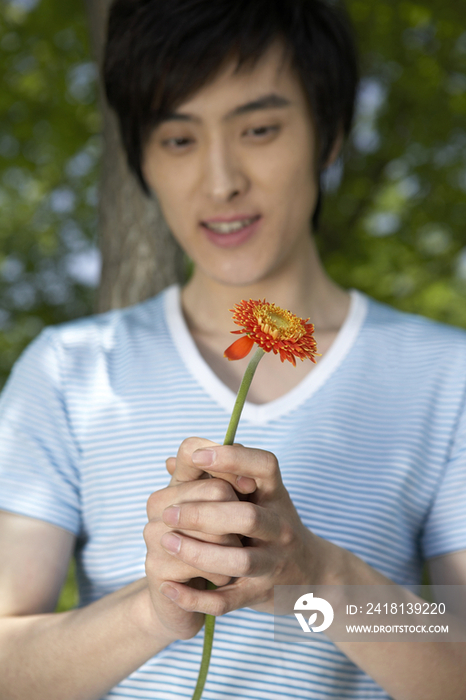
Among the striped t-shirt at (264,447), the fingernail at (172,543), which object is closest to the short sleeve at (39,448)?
the striped t-shirt at (264,447)

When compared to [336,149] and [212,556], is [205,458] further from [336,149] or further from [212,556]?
[336,149]

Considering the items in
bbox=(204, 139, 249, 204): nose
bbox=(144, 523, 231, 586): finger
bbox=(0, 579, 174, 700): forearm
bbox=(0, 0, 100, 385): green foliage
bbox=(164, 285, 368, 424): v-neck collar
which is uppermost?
bbox=(0, 0, 100, 385): green foliage

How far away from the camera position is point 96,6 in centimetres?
255

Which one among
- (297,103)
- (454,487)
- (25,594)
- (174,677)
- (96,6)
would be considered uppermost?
(96,6)

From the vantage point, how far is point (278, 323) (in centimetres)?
76

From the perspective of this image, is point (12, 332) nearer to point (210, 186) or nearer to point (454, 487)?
point (210, 186)

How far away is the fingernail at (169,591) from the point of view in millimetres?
945

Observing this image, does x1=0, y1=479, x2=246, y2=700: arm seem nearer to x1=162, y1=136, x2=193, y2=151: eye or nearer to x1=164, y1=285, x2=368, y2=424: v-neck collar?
x1=164, y1=285, x2=368, y2=424: v-neck collar

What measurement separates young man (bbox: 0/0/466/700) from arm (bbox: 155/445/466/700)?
0.05 ft

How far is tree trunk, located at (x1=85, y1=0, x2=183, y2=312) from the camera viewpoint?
2.51 m

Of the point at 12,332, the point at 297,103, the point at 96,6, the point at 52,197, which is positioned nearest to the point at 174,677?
the point at 297,103

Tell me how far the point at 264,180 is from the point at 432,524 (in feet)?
2.84

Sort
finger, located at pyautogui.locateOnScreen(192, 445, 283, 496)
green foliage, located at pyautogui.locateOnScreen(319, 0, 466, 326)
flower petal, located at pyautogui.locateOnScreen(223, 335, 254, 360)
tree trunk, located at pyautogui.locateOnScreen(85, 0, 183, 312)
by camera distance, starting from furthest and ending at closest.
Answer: green foliage, located at pyautogui.locateOnScreen(319, 0, 466, 326)
tree trunk, located at pyautogui.locateOnScreen(85, 0, 183, 312)
finger, located at pyautogui.locateOnScreen(192, 445, 283, 496)
flower petal, located at pyautogui.locateOnScreen(223, 335, 254, 360)

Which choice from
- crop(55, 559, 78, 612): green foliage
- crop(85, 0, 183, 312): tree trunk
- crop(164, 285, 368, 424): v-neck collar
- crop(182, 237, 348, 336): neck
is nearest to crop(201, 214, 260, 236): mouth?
crop(182, 237, 348, 336): neck
